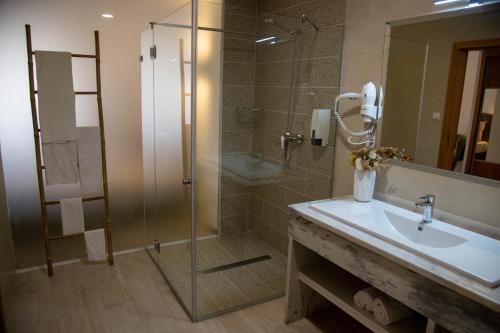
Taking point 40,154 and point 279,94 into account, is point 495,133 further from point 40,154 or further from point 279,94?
point 40,154

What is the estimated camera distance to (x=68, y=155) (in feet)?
8.96

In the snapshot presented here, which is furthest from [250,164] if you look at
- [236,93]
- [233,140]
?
[236,93]

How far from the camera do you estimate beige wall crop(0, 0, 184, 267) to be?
2.60m

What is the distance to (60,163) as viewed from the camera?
2.71 meters

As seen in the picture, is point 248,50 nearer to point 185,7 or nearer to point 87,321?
point 185,7

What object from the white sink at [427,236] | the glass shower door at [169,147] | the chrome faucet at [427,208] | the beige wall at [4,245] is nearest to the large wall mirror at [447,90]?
the chrome faucet at [427,208]

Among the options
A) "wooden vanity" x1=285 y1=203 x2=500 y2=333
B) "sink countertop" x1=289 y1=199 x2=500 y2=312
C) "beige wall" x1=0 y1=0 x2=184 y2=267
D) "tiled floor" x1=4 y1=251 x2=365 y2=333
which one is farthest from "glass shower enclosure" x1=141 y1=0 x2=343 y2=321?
"sink countertop" x1=289 y1=199 x2=500 y2=312

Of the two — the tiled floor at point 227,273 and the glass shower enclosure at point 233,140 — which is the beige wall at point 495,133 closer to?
the glass shower enclosure at point 233,140

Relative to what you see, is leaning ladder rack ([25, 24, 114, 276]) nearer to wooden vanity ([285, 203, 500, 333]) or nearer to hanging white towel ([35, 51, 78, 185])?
hanging white towel ([35, 51, 78, 185])

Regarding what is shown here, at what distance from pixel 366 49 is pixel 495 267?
1401 mm

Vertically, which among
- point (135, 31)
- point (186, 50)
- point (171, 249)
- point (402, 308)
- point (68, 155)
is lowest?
point (171, 249)

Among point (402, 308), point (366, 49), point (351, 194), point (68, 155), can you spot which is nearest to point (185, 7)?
point (366, 49)

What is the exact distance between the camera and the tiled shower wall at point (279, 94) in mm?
2430

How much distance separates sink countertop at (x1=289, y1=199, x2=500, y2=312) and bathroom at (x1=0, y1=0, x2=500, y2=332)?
1cm
